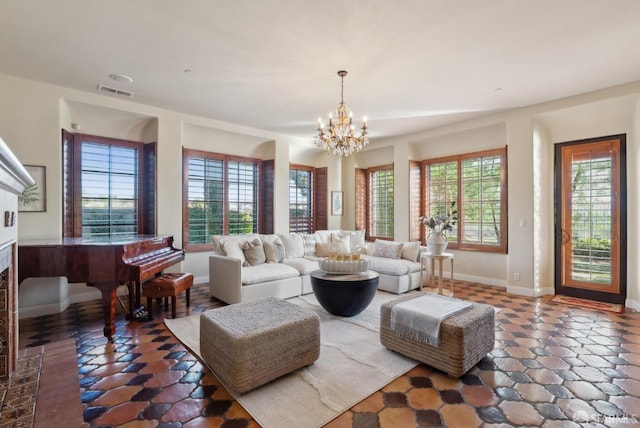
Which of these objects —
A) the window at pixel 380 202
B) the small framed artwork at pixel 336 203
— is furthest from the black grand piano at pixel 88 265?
the window at pixel 380 202

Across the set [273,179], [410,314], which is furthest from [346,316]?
[273,179]

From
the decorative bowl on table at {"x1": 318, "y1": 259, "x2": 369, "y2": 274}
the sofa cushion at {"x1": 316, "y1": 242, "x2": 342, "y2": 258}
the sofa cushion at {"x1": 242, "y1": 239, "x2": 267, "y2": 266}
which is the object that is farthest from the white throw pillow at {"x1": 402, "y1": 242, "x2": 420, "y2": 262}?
the sofa cushion at {"x1": 242, "y1": 239, "x2": 267, "y2": 266}

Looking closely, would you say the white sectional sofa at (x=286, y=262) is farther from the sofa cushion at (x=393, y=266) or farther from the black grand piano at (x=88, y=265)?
the black grand piano at (x=88, y=265)

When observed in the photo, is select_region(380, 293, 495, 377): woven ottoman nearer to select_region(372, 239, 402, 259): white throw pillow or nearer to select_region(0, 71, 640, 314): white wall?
select_region(372, 239, 402, 259): white throw pillow

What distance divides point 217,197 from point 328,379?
14.0ft

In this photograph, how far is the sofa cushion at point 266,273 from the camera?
412 centimetres

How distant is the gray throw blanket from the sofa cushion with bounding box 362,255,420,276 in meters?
1.88

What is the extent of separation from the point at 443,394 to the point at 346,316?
5.32 feet

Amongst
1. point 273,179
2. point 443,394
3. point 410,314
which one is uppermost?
point 273,179

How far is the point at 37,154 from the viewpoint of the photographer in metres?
3.83

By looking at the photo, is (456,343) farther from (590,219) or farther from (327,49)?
(590,219)

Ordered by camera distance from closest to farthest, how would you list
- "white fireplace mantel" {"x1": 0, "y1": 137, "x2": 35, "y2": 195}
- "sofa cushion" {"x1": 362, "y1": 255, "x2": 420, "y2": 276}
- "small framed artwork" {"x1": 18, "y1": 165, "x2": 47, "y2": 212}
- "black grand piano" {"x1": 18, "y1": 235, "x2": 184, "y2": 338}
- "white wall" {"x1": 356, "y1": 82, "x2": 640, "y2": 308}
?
"white fireplace mantel" {"x1": 0, "y1": 137, "x2": 35, "y2": 195} → "black grand piano" {"x1": 18, "y1": 235, "x2": 184, "y2": 338} → "small framed artwork" {"x1": 18, "y1": 165, "x2": 47, "y2": 212} → "white wall" {"x1": 356, "y1": 82, "x2": 640, "y2": 308} → "sofa cushion" {"x1": 362, "y1": 255, "x2": 420, "y2": 276}

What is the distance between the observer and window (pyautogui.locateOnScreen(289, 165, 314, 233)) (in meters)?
6.95

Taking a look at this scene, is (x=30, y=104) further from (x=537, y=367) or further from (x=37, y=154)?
(x=537, y=367)
